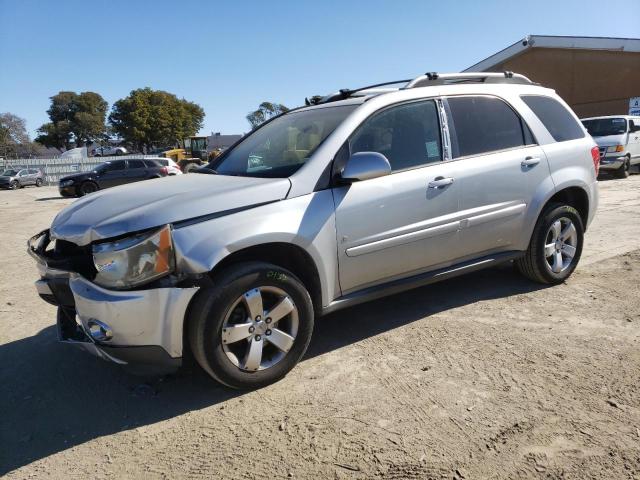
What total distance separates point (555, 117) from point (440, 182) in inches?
68.8

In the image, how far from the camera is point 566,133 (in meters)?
4.49

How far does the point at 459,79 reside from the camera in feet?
13.6

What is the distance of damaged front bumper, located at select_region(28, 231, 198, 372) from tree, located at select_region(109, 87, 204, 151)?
64792 millimetres

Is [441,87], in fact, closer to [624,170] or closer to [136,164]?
[624,170]

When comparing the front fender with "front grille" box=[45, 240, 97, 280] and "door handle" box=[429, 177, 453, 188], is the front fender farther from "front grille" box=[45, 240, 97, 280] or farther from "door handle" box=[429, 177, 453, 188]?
"door handle" box=[429, 177, 453, 188]

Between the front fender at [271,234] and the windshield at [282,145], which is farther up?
the windshield at [282,145]

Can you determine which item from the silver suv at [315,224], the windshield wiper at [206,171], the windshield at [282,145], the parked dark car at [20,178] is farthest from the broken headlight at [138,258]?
the parked dark car at [20,178]

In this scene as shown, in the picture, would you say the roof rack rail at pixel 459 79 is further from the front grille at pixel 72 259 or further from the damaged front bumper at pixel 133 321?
the front grille at pixel 72 259

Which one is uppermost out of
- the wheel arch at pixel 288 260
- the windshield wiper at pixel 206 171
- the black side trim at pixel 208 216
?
the windshield wiper at pixel 206 171

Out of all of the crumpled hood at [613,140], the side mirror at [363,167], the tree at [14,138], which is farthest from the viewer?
the tree at [14,138]

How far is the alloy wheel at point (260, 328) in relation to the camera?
9.20ft

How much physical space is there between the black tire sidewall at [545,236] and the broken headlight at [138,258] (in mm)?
3210

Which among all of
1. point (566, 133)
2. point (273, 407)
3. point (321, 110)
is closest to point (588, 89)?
point (566, 133)

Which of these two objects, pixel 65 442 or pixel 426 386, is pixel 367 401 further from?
pixel 65 442
